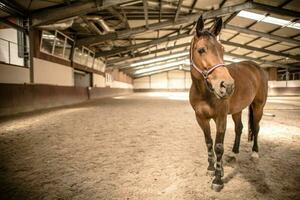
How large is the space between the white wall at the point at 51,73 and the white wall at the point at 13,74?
0.67m

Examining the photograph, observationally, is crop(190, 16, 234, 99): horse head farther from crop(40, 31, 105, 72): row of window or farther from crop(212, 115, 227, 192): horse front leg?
crop(40, 31, 105, 72): row of window

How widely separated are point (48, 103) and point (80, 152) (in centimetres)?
799

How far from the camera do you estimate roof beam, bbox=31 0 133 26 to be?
8523 mm

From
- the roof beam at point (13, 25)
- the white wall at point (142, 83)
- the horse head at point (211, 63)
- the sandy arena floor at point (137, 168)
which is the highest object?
the roof beam at point (13, 25)

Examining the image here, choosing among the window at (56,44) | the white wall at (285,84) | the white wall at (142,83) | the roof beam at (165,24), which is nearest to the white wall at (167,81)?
the white wall at (142,83)

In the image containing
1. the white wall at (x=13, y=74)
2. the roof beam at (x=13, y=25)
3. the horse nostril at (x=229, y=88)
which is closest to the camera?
the horse nostril at (x=229, y=88)

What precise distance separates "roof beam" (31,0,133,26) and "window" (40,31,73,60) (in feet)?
4.39

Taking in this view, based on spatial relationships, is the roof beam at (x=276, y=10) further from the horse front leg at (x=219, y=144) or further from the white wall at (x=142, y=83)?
the white wall at (x=142, y=83)

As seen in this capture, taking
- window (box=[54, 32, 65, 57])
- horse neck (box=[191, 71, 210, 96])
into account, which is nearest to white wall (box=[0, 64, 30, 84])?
window (box=[54, 32, 65, 57])

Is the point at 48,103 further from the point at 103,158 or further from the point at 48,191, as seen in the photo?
the point at 48,191

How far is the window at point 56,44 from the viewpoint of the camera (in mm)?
10573

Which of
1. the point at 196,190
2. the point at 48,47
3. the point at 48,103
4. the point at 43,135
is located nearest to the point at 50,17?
the point at 48,47

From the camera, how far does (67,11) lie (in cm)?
868

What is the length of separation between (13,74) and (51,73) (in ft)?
9.70
